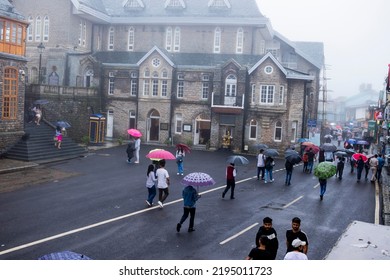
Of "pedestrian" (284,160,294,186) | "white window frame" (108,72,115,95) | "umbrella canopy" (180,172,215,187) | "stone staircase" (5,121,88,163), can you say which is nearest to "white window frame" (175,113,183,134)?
"white window frame" (108,72,115,95)

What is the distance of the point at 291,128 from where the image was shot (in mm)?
37500

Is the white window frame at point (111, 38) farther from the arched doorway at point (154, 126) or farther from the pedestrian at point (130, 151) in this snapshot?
the pedestrian at point (130, 151)

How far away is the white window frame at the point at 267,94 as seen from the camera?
3778 centimetres

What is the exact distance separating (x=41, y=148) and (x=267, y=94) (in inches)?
753

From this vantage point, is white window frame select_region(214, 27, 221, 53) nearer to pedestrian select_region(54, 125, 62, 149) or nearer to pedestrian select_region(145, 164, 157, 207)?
pedestrian select_region(54, 125, 62, 149)

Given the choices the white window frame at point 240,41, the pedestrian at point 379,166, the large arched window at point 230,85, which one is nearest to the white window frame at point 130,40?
the white window frame at point 240,41

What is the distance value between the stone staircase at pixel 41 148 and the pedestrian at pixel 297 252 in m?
20.6

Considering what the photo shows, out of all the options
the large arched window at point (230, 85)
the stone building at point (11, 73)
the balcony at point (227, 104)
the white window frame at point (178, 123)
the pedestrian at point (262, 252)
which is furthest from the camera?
the white window frame at point (178, 123)

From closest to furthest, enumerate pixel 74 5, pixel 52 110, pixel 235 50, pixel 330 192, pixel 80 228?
pixel 80 228 < pixel 330 192 < pixel 52 110 < pixel 74 5 < pixel 235 50

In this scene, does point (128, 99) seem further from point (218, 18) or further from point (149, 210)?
point (149, 210)

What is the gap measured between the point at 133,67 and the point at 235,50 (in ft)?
32.8

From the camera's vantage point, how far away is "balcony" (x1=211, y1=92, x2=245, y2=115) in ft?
125

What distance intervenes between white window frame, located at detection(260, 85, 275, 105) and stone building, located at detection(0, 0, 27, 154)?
756 inches

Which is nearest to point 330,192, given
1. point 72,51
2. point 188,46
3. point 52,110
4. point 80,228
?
point 80,228
